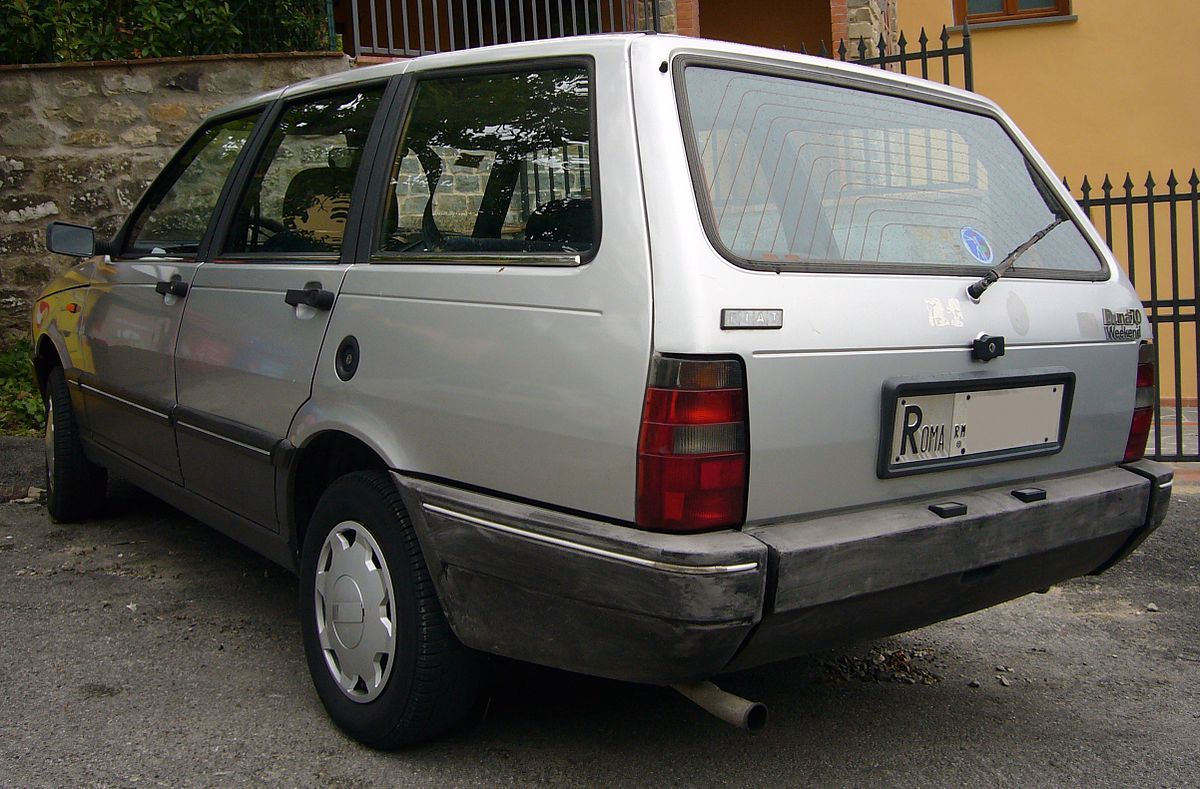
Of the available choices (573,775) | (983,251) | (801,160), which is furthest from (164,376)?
(983,251)

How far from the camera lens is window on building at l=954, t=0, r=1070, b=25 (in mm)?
11242

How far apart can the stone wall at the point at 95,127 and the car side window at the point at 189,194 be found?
3912mm

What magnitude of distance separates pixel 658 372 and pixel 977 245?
1.14 metres

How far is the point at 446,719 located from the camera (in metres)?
2.83

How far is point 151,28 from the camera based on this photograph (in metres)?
8.30

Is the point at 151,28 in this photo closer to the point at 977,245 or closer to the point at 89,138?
the point at 89,138

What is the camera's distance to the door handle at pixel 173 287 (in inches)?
152

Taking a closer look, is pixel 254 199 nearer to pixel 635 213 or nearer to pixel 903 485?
pixel 635 213

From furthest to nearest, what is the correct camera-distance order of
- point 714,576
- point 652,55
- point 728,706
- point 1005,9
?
point 1005,9 → point 652,55 → point 728,706 → point 714,576

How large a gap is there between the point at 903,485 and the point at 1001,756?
0.93 m

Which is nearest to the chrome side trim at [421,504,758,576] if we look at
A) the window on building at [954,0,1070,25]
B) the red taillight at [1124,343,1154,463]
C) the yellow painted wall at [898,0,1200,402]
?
the red taillight at [1124,343,1154,463]

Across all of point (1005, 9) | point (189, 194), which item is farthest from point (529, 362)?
point (1005, 9)

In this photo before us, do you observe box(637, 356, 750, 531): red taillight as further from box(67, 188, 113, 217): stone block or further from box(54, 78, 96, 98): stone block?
box(54, 78, 96, 98): stone block

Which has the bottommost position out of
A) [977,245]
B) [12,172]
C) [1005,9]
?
[977,245]
